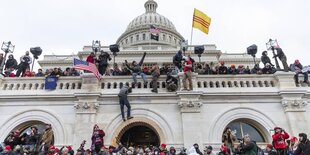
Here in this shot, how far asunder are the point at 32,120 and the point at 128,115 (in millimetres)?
5266

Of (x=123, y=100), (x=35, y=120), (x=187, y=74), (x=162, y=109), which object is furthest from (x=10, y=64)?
(x=187, y=74)

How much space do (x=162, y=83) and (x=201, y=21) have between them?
9.65 m

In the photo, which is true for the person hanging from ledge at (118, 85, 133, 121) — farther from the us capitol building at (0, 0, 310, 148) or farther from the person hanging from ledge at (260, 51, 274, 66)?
the person hanging from ledge at (260, 51, 274, 66)

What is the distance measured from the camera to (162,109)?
1405 cm

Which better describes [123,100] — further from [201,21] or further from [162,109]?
[201,21]

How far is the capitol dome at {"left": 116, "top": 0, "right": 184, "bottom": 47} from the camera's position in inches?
3228

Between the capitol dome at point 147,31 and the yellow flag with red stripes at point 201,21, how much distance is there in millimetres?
56071

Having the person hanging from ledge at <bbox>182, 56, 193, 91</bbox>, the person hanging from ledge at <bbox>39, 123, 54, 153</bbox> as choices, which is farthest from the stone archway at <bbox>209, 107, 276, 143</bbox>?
the person hanging from ledge at <bbox>39, 123, 54, 153</bbox>

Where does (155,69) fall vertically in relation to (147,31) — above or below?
below

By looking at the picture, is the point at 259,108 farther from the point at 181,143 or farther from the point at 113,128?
the point at 113,128

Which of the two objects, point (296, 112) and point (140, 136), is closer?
point (296, 112)

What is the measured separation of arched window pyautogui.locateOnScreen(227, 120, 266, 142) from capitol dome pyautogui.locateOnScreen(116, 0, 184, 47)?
65011 millimetres

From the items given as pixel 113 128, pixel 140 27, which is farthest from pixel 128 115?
pixel 140 27

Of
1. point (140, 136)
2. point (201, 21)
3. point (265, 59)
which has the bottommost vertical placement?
point (140, 136)
